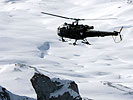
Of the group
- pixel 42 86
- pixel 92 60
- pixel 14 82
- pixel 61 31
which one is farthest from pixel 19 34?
pixel 42 86

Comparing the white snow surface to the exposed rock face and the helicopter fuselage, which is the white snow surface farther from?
the exposed rock face

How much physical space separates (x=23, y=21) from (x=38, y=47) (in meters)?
31.0

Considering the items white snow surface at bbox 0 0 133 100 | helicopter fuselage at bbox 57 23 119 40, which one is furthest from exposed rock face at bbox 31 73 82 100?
white snow surface at bbox 0 0 133 100

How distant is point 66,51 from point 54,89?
63.7m

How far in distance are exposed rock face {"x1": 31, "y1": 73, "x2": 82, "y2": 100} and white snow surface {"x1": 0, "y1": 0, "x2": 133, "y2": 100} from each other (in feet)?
48.5

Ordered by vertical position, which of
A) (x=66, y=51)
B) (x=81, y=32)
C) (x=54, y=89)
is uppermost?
(x=81, y=32)

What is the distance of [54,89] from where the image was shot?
25625 millimetres

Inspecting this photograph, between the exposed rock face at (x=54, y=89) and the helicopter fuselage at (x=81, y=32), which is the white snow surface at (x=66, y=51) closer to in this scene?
the helicopter fuselage at (x=81, y=32)

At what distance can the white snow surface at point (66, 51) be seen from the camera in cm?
5053

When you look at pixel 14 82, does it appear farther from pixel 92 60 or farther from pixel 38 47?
pixel 38 47

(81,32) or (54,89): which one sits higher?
(81,32)

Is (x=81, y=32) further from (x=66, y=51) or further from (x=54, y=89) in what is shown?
(x=66, y=51)

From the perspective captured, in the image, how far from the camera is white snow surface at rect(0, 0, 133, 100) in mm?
50531

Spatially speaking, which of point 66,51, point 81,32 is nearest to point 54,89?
point 81,32
